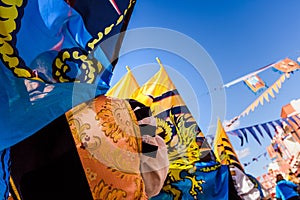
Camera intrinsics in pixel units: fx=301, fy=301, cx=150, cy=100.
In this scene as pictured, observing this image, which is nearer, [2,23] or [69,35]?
[2,23]

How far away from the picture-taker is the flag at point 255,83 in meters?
5.18

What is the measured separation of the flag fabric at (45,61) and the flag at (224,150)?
291 cm

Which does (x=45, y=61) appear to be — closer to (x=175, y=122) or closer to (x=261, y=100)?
(x=175, y=122)

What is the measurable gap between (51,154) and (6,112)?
0.18 meters

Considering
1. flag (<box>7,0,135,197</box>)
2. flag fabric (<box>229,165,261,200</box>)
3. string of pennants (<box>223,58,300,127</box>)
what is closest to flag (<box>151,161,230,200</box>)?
flag fabric (<box>229,165,261,200</box>)

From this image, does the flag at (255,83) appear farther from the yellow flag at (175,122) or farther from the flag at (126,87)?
the flag at (126,87)

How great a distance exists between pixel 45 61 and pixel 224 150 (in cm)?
339

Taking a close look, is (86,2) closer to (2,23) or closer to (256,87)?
(2,23)

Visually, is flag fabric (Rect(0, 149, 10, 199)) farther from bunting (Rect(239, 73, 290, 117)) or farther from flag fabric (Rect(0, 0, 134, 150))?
bunting (Rect(239, 73, 290, 117))

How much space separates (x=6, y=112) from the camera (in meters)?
0.54

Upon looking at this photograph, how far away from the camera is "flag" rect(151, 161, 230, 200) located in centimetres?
178

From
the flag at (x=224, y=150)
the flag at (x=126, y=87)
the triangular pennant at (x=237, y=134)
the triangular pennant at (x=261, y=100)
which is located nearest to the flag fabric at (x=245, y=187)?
the flag at (x=224, y=150)

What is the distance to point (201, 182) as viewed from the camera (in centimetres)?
211

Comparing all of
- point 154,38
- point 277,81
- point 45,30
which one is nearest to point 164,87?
point 154,38
